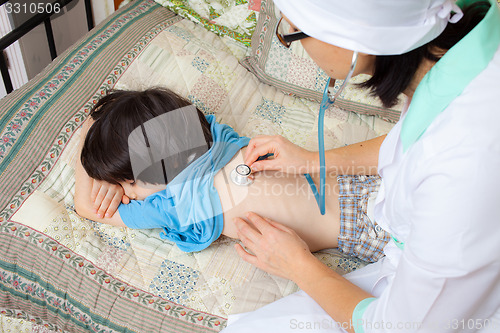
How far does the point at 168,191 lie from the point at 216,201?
0.14 m

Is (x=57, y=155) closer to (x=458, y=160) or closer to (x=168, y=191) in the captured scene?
(x=168, y=191)

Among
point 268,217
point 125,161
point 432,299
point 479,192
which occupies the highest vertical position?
point 479,192

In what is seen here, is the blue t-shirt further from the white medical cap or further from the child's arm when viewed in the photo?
the white medical cap

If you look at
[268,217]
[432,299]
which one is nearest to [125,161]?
[268,217]

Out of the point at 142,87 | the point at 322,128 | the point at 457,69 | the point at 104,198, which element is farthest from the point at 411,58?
the point at 142,87

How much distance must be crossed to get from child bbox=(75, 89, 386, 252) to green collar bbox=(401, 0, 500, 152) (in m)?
0.52

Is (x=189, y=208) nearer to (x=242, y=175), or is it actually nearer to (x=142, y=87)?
(x=242, y=175)

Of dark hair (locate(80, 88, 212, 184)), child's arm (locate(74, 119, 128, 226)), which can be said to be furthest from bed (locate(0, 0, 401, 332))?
dark hair (locate(80, 88, 212, 184))

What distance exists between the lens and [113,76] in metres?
1.44

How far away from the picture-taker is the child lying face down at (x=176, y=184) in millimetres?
1110

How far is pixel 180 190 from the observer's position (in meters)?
1.12

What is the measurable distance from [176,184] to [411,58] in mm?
676

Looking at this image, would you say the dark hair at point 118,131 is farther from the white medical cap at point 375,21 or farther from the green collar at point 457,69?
the green collar at point 457,69

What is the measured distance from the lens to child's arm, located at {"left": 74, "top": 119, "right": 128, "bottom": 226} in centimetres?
114
